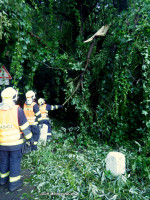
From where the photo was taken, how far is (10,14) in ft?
8.62

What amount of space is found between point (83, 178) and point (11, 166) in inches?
50.5

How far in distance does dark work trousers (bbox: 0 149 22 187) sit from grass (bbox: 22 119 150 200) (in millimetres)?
349

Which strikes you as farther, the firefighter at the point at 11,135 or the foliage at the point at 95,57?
the foliage at the point at 95,57

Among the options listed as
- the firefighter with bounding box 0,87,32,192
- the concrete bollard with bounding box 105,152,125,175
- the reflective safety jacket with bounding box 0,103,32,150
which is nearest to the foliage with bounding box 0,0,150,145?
the firefighter with bounding box 0,87,32,192

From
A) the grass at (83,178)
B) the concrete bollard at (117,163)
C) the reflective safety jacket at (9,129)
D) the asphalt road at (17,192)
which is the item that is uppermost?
the reflective safety jacket at (9,129)

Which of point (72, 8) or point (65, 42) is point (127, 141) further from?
point (72, 8)

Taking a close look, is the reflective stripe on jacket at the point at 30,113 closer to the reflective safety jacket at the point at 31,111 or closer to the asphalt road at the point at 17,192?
the reflective safety jacket at the point at 31,111

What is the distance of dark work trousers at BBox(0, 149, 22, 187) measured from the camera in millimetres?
2529

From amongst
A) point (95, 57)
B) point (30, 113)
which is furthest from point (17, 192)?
point (95, 57)

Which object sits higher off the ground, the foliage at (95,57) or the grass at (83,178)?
the foliage at (95,57)

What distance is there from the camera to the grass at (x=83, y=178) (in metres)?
2.30

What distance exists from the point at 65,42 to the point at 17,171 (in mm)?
4327

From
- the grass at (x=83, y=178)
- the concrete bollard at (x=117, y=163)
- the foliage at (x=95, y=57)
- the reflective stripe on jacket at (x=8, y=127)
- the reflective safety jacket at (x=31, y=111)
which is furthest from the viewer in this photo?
the reflective safety jacket at (x=31, y=111)

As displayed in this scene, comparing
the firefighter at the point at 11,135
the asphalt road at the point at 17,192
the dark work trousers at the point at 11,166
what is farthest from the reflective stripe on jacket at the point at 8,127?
the asphalt road at the point at 17,192
